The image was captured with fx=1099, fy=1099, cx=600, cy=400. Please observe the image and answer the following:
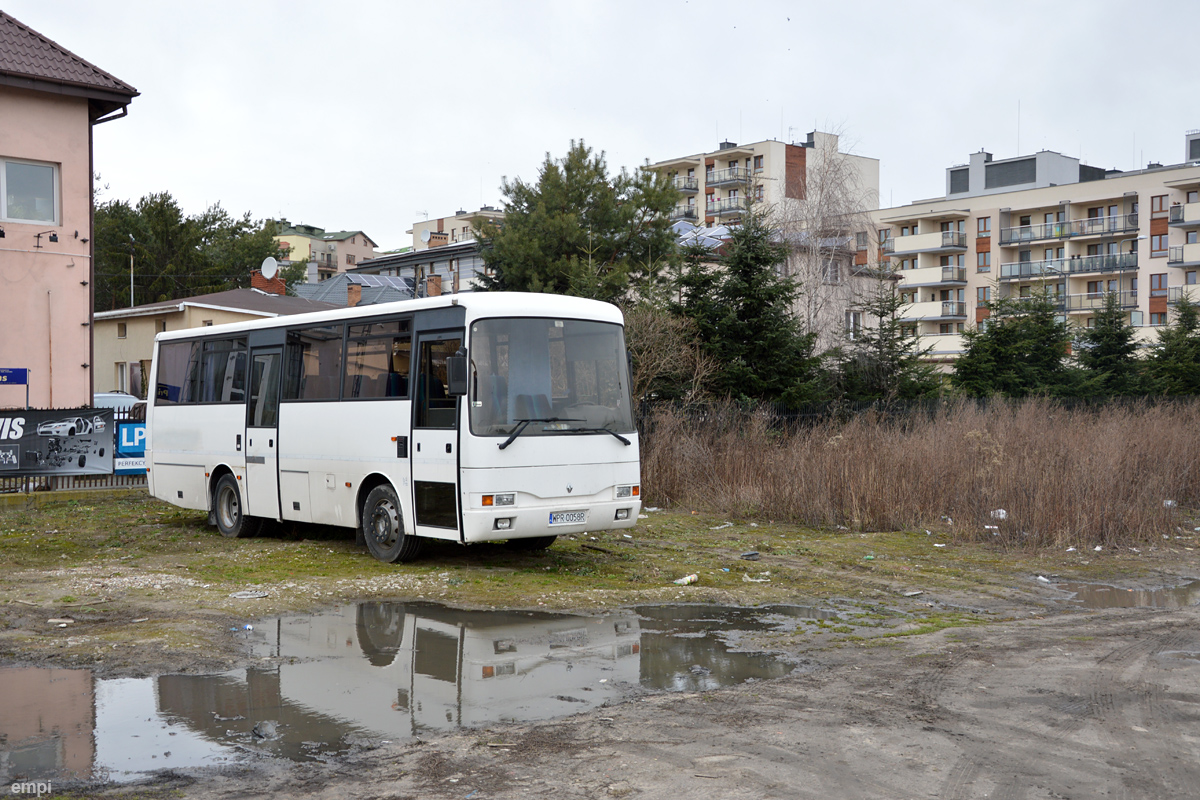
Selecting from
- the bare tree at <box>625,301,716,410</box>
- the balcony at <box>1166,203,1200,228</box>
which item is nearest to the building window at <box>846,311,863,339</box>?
the bare tree at <box>625,301,716,410</box>

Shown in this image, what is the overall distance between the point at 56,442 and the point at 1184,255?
78422 millimetres

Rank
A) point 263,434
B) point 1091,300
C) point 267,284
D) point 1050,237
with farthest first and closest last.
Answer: point 1050,237, point 1091,300, point 267,284, point 263,434

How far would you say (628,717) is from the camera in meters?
6.43

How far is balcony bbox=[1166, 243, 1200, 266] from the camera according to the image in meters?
77.5

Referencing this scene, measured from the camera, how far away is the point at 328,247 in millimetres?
129750

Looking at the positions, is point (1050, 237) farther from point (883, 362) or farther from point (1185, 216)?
point (883, 362)

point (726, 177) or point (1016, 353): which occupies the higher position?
point (726, 177)

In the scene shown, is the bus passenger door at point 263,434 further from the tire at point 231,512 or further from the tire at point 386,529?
the tire at point 386,529

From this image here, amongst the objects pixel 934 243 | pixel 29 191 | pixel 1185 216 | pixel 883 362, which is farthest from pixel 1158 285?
pixel 29 191

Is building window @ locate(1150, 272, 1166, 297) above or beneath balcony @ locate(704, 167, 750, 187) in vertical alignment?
beneath

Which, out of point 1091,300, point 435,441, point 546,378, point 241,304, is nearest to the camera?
point 435,441

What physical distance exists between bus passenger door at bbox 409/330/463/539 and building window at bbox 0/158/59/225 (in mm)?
16510

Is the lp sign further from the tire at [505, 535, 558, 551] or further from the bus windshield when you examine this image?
the bus windshield

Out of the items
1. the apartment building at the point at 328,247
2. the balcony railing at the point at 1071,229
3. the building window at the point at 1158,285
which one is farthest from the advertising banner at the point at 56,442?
the apartment building at the point at 328,247
